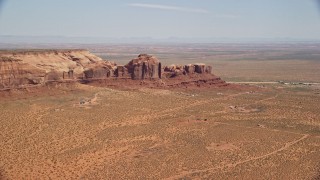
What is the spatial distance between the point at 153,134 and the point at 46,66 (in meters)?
30.9

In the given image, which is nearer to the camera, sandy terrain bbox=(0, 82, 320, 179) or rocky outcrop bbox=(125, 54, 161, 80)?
sandy terrain bbox=(0, 82, 320, 179)

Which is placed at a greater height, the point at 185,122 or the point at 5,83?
the point at 5,83

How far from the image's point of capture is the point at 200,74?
83938 millimetres

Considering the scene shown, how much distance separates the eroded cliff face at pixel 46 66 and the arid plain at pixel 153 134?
2023 mm

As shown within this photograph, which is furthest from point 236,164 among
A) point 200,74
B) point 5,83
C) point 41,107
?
point 200,74

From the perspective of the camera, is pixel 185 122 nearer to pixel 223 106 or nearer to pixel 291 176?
pixel 223 106

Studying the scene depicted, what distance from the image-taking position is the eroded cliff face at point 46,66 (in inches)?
2427

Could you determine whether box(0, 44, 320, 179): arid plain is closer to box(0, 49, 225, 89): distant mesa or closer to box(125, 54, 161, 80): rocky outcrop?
box(0, 49, 225, 89): distant mesa

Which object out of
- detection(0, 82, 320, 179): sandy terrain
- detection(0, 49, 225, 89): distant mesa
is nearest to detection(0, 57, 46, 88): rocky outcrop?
detection(0, 49, 225, 89): distant mesa

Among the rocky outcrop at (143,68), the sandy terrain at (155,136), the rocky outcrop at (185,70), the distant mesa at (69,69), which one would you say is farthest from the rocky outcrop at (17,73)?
the rocky outcrop at (185,70)

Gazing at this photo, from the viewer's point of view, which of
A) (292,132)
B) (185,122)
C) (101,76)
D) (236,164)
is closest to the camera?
(236,164)

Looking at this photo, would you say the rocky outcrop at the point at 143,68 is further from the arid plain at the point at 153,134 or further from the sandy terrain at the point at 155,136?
the sandy terrain at the point at 155,136

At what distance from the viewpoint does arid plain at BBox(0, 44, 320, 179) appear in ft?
111

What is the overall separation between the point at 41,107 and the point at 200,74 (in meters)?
38.1
